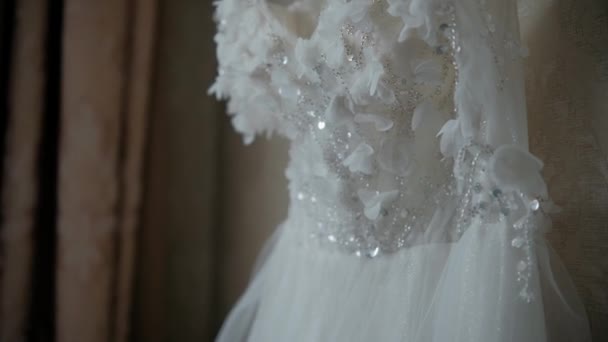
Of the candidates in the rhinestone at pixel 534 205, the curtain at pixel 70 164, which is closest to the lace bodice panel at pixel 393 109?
the rhinestone at pixel 534 205

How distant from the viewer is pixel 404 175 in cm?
43

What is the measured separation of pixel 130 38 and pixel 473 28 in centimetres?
80

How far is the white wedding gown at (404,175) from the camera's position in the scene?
0.34 meters

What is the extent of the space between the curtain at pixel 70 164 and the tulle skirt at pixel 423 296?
0.46 metres

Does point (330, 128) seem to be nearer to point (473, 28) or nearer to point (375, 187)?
point (375, 187)

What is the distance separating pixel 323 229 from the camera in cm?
52

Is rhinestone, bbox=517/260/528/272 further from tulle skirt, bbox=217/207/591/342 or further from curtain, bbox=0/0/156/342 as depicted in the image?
curtain, bbox=0/0/156/342

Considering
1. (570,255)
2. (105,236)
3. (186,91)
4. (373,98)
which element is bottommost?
(105,236)

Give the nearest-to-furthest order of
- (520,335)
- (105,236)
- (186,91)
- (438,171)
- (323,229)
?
(520,335) < (438,171) < (323,229) < (105,236) < (186,91)

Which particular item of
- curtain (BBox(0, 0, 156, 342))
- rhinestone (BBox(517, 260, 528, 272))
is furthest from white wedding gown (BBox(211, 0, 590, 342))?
curtain (BBox(0, 0, 156, 342))

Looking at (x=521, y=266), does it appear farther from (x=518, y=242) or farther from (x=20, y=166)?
(x=20, y=166)

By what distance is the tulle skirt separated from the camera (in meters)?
0.33

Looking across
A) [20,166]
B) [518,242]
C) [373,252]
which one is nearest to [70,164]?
[20,166]

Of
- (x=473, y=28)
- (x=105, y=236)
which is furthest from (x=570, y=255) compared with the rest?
(x=105, y=236)
